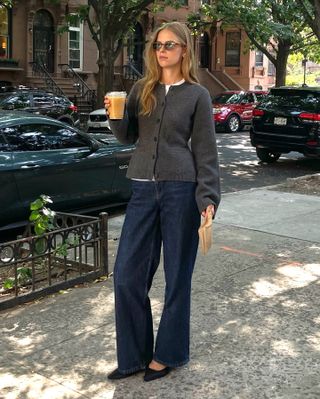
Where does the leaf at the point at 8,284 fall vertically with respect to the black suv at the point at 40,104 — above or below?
below

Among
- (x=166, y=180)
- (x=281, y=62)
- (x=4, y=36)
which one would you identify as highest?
(x=4, y=36)

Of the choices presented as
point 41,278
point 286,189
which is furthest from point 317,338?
point 286,189

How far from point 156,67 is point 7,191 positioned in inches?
146

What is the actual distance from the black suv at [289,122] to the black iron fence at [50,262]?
765 centimetres

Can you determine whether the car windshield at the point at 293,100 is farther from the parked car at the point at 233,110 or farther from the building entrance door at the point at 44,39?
the building entrance door at the point at 44,39

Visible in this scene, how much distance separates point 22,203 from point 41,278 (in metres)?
1.67

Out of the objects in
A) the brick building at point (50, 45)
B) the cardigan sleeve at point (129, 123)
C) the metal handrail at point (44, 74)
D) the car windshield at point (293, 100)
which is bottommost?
the cardigan sleeve at point (129, 123)

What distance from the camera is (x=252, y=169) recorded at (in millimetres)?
13117

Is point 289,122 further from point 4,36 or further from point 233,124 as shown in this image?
point 4,36

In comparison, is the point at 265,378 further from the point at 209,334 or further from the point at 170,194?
the point at 170,194

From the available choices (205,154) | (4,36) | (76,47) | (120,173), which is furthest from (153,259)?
(76,47)

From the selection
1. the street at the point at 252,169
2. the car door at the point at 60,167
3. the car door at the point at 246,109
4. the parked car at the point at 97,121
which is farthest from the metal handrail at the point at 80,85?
the car door at the point at 60,167

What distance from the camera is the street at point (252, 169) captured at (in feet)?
37.2

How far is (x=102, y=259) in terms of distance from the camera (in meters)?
5.37
